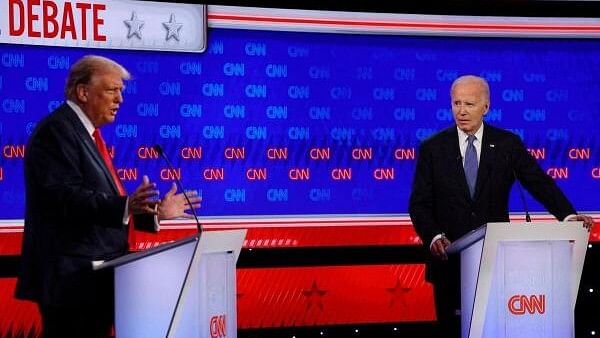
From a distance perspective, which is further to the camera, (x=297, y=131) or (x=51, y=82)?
(x=297, y=131)

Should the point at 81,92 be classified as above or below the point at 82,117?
above

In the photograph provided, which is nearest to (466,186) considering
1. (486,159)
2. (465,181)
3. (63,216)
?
(465,181)

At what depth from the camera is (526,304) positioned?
170 inches

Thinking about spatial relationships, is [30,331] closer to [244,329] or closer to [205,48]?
[244,329]

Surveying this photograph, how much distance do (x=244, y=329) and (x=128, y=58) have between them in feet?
5.84

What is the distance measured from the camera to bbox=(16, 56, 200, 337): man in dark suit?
387cm

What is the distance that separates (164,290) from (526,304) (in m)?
1.54

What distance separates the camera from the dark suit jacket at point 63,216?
→ 3.87 meters

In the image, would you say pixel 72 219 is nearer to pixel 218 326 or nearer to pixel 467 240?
pixel 218 326

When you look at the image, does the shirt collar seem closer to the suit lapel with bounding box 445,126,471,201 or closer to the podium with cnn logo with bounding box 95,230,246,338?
the podium with cnn logo with bounding box 95,230,246,338

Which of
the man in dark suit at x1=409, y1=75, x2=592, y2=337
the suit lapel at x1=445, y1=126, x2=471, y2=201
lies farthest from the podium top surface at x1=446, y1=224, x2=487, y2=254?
the suit lapel at x1=445, y1=126, x2=471, y2=201

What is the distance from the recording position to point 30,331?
5.80 metres

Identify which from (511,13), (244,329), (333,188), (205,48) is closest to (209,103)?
(205,48)

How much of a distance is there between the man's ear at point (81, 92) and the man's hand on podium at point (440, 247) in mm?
1729
